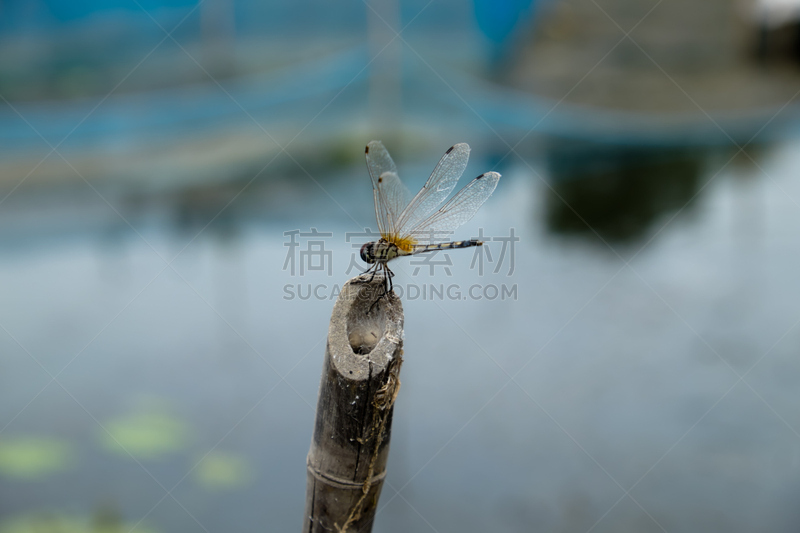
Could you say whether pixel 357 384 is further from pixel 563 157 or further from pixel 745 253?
pixel 563 157

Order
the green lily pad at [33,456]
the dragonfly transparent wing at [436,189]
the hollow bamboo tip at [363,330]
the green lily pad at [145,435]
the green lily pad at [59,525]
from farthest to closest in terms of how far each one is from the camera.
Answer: the green lily pad at [145,435] < the green lily pad at [33,456] < the green lily pad at [59,525] < the dragonfly transparent wing at [436,189] < the hollow bamboo tip at [363,330]

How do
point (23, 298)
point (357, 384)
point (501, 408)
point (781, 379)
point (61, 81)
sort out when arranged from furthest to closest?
point (61, 81), point (23, 298), point (781, 379), point (501, 408), point (357, 384)

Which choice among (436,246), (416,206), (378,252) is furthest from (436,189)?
(378,252)

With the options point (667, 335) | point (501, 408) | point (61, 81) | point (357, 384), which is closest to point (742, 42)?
point (667, 335)

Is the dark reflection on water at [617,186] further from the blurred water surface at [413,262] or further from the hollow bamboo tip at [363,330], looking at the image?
the hollow bamboo tip at [363,330]

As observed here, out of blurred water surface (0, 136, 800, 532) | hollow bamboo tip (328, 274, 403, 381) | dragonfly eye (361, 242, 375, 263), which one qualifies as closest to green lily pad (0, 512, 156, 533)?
blurred water surface (0, 136, 800, 532)

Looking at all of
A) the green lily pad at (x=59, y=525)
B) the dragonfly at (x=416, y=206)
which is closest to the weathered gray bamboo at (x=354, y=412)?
the dragonfly at (x=416, y=206)

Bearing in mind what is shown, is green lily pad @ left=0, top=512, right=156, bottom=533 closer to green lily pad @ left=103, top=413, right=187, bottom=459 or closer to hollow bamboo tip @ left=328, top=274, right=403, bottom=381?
green lily pad @ left=103, top=413, right=187, bottom=459
